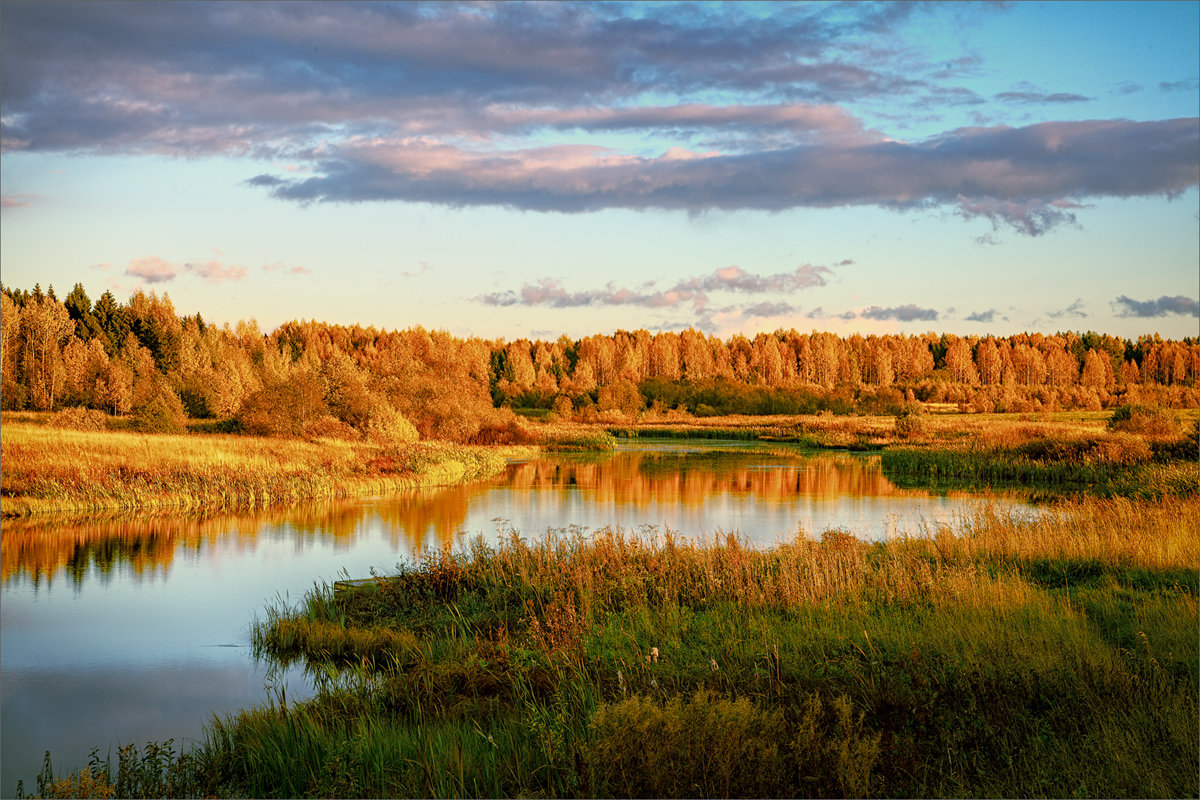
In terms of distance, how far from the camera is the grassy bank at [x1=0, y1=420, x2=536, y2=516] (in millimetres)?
23609

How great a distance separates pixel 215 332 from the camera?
79.9m

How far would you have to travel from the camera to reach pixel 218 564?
59.4 feet

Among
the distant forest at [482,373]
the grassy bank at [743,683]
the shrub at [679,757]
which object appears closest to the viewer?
the shrub at [679,757]

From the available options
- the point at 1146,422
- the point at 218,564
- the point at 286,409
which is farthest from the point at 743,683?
the point at 286,409

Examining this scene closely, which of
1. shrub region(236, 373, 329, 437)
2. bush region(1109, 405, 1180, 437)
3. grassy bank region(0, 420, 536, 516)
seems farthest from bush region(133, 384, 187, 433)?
bush region(1109, 405, 1180, 437)

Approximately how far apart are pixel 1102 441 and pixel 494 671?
101 feet

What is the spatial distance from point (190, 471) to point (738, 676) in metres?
23.7

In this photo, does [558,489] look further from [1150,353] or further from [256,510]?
[1150,353]

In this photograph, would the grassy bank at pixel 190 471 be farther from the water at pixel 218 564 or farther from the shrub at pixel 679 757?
the shrub at pixel 679 757

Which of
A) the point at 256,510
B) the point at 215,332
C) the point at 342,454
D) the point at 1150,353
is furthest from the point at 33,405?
the point at 1150,353

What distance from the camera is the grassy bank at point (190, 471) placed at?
2361cm

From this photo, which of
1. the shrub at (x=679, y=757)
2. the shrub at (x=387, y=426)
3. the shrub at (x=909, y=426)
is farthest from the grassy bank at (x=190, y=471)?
the shrub at (x=909, y=426)

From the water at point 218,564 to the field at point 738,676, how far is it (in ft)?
3.30

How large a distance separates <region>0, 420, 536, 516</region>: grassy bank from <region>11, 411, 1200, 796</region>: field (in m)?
13.3
